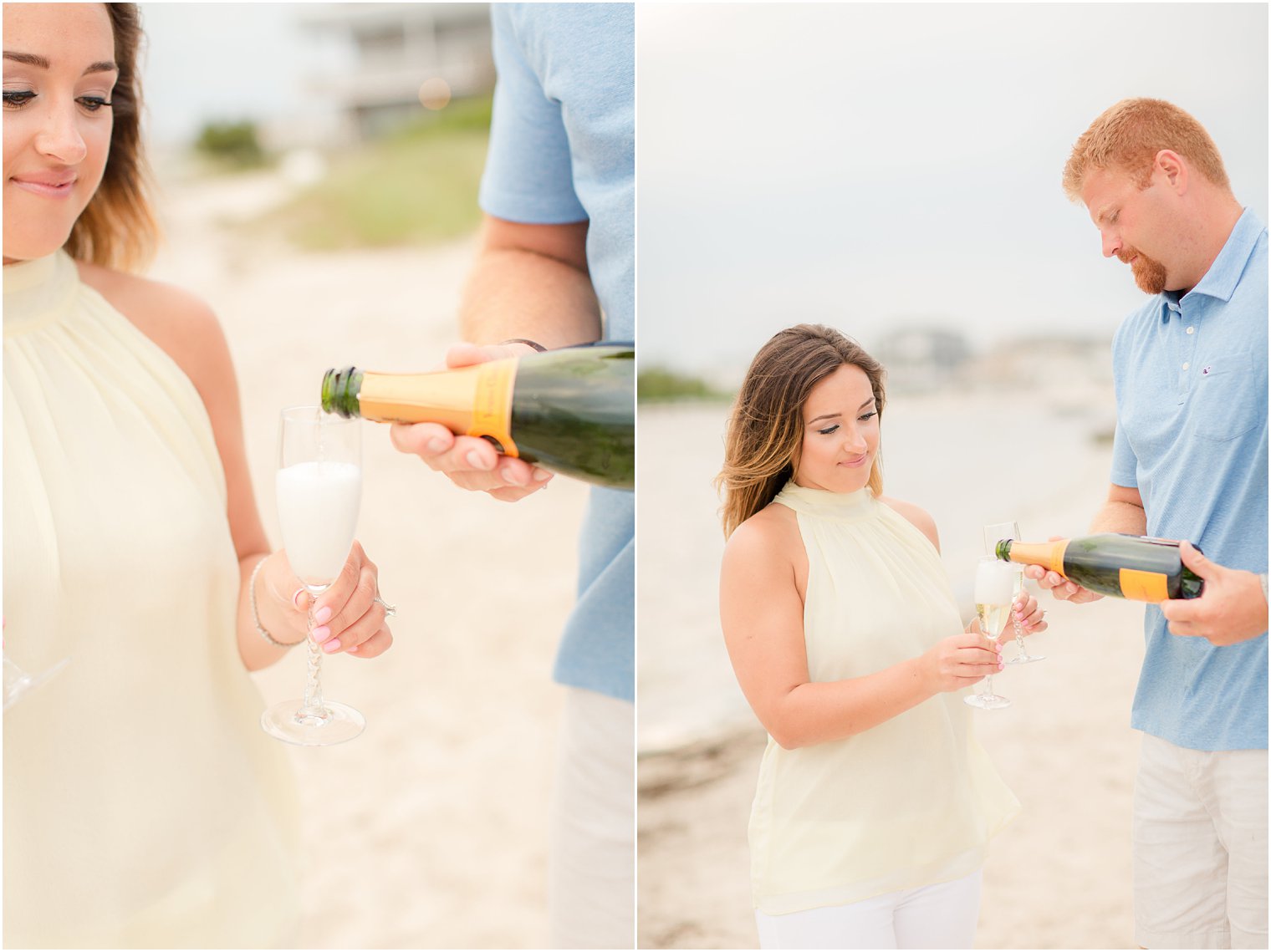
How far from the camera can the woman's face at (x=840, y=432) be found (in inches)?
50.5

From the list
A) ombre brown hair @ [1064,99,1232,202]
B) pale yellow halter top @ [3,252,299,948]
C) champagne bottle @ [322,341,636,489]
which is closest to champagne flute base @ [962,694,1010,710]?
champagne bottle @ [322,341,636,489]

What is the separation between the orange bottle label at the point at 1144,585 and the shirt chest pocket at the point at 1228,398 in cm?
16

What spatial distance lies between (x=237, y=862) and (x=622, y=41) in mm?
1362

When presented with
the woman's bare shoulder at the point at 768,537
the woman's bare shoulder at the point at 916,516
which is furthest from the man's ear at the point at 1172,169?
the woman's bare shoulder at the point at 768,537

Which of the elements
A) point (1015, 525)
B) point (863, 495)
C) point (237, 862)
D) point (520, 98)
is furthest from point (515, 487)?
point (237, 862)

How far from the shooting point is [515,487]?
1.26 metres

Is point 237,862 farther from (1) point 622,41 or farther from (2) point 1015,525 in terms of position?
(1) point 622,41

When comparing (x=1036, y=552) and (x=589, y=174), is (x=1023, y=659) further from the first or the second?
(x=589, y=174)

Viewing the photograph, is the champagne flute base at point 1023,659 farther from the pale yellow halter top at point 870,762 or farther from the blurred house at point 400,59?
the blurred house at point 400,59

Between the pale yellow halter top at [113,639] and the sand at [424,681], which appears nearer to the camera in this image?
the pale yellow halter top at [113,639]

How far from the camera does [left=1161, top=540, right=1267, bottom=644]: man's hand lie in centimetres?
117

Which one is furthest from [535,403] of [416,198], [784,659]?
[416,198]

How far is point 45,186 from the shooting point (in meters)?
1.39

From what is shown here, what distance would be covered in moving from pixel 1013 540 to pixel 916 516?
0.39 ft
